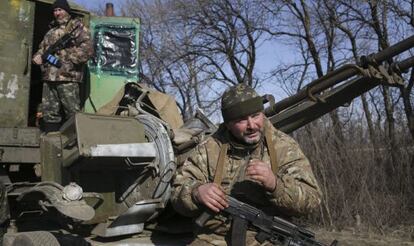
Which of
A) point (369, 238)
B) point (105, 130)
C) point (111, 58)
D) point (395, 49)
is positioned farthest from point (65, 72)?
point (369, 238)

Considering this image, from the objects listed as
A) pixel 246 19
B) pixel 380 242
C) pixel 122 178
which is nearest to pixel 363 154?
pixel 380 242

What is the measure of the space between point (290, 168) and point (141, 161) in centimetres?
178

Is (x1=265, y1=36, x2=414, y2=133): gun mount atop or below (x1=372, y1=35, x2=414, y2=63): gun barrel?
below

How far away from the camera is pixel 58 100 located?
6.48m

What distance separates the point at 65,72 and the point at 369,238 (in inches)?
178

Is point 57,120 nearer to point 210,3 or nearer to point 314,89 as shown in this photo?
point 314,89

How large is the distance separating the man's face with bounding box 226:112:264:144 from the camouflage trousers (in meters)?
3.15

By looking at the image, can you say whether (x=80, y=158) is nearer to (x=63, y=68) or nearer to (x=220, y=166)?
(x=220, y=166)

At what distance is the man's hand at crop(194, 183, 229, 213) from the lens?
11.2ft

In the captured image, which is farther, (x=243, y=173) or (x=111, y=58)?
(x=111, y=58)

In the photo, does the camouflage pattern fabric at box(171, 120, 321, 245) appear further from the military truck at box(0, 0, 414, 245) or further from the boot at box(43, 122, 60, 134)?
the boot at box(43, 122, 60, 134)

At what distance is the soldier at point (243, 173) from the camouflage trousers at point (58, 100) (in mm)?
2886

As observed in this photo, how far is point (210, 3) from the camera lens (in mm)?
17047

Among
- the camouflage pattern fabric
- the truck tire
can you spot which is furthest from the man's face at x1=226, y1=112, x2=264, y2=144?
the truck tire
